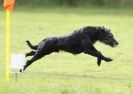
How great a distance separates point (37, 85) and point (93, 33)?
2.19 m

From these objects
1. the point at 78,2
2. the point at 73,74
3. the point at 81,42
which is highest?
the point at 81,42

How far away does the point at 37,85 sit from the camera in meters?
12.5

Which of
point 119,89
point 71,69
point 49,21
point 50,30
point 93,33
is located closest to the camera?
point 119,89

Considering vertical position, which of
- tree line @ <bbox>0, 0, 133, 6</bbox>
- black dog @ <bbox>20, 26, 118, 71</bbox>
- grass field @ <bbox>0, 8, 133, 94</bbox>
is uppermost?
black dog @ <bbox>20, 26, 118, 71</bbox>

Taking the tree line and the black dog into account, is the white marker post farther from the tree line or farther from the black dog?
the tree line

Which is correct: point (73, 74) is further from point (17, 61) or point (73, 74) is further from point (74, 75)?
point (17, 61)

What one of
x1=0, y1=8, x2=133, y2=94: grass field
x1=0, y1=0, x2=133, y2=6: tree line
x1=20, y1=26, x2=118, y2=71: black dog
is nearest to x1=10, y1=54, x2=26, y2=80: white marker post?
x1=0, y1=8, x2=133, y2=94: grass field

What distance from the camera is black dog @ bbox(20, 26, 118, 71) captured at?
14.0 metres

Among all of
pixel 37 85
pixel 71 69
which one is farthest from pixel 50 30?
pixel 37 85

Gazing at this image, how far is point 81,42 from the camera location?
14.1m

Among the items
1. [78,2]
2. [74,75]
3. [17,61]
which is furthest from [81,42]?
[78,2]

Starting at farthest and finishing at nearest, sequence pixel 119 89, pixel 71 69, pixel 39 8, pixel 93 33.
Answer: pixel 39 8 → pixel 71 69 → pixel 93 33 → pixel 119 89

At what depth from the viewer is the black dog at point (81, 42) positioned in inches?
551

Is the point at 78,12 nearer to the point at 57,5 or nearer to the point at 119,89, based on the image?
the point at 57,5
